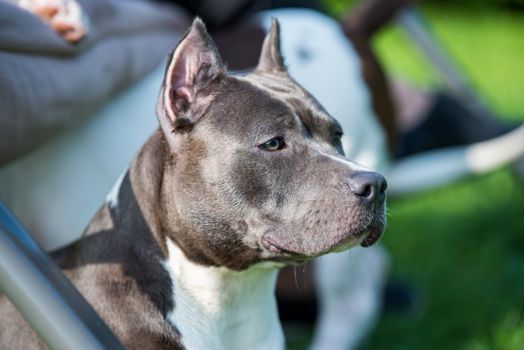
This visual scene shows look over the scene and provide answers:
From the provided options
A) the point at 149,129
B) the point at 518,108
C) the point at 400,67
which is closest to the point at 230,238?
the point at 149,129

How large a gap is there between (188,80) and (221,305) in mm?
588

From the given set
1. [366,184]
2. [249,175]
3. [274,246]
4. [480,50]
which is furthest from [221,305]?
[480,50]

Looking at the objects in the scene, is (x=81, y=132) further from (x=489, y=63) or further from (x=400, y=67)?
(x=489, y=63)

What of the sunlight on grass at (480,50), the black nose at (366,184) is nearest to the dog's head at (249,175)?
the black nose at (366,184)

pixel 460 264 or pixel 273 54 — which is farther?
pixel 460 264

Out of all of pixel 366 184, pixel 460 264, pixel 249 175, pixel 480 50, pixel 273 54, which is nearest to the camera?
pixel 366 184

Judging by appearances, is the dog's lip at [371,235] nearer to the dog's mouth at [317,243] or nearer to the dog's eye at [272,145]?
the dog's mouth at [317,243]

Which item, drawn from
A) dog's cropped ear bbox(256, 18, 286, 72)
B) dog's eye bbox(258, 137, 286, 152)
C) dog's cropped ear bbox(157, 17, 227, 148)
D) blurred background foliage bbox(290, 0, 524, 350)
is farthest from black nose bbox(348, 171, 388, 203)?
blurred background foliage bbox(290, 0, 524, 350)

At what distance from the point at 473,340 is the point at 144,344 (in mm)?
1972

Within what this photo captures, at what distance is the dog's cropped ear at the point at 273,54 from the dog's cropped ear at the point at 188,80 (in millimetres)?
316

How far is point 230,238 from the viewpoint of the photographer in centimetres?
232

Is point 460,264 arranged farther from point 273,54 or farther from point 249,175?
point 249,175

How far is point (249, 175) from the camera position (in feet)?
7.50

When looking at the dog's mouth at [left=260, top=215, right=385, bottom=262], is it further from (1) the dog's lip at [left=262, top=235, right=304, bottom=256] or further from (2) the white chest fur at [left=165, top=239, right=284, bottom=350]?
(2) the white chest fur at [left=165, top=239, right=284, bottom=350]
